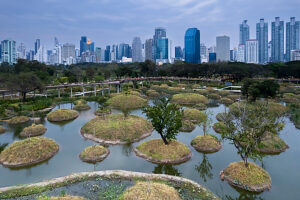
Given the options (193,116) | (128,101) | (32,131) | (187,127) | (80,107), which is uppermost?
(128,101)

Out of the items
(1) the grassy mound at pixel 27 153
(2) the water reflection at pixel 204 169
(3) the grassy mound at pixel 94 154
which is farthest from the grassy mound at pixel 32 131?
Answer: (2) the water reflection at pixel 204 169

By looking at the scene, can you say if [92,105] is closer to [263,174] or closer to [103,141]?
[103,141]

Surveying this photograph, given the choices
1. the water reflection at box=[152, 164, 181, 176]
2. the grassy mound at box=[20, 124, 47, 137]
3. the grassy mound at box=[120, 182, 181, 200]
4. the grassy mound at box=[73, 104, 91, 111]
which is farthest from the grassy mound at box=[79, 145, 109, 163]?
the grassy mound at box=[73, 104, 91, 111]

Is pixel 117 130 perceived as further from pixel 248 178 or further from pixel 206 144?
pixel 248 178

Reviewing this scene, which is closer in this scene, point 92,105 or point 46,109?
point 46,109

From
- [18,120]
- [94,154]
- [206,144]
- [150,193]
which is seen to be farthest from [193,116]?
[18,120]

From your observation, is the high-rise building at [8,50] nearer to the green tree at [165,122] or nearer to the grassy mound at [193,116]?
the grassy mound at [193,116]

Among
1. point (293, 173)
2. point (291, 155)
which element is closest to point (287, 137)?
point (291, 155)
